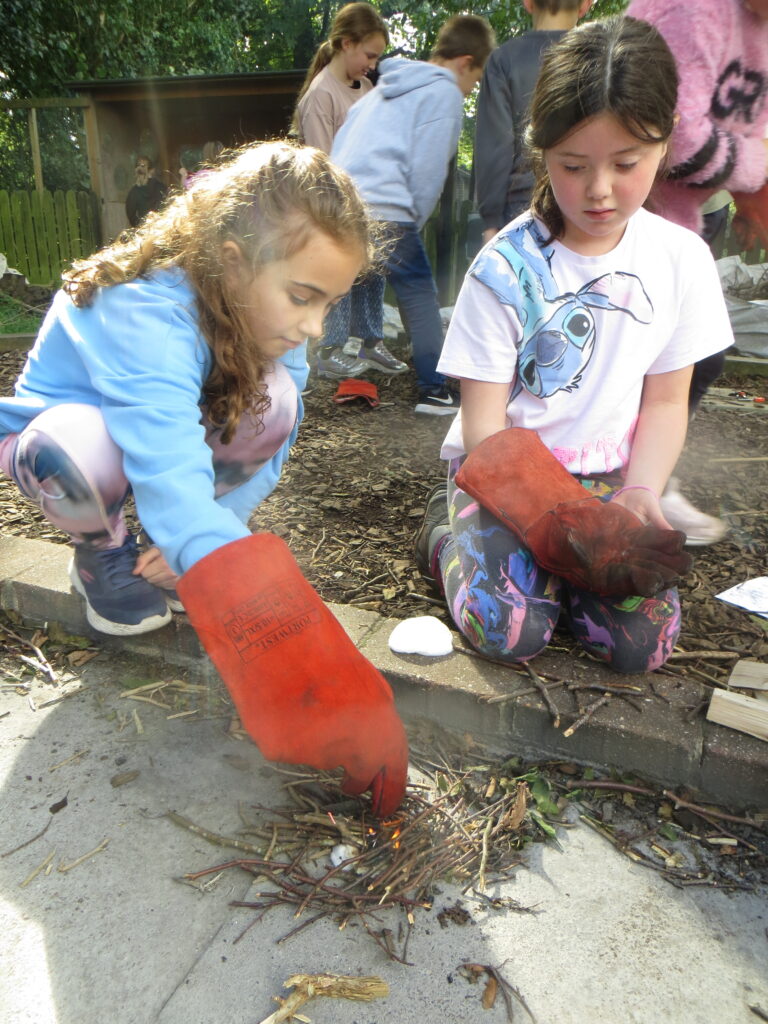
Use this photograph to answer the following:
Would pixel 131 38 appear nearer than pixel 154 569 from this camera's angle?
No

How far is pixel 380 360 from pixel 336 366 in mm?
352

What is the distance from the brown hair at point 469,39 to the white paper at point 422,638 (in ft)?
9.97

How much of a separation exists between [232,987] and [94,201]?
368 inches

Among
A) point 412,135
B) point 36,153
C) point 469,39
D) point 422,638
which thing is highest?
point 469,39

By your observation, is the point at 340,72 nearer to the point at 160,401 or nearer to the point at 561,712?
the point at 160,401

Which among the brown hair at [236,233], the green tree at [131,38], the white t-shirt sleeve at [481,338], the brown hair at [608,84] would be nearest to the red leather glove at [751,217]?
the brown hair at [608,84]

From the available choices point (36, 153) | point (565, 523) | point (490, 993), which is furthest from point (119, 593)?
point (36, 153)

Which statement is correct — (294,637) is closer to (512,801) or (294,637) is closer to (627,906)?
(512,801)

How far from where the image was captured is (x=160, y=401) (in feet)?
4.90

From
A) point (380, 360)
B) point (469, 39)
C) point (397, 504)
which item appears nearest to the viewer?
point (397, 504)

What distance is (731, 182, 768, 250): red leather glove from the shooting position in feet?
7.73

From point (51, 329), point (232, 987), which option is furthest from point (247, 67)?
point (232, 987)

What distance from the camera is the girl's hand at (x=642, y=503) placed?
1.76m

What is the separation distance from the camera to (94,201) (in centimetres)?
897
